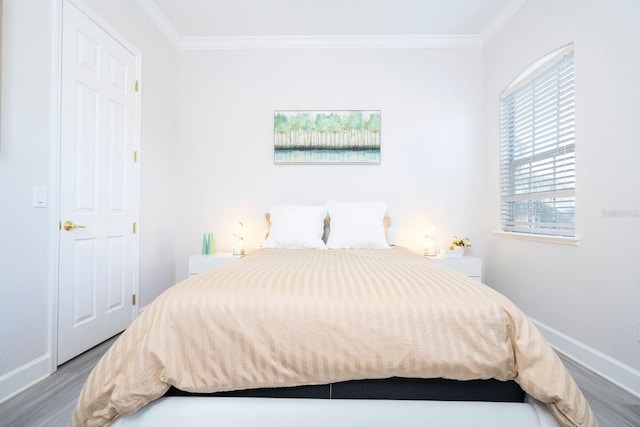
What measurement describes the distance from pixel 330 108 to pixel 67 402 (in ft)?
9.94

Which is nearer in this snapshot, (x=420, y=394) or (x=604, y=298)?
(x=420, y=394)

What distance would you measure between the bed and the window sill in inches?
52.5

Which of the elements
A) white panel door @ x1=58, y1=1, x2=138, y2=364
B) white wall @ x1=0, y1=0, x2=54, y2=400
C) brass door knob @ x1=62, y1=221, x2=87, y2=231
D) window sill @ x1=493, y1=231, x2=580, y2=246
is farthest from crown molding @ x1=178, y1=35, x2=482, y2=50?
brass door knob @ x1=62, y1=221, x2=87, y2=231

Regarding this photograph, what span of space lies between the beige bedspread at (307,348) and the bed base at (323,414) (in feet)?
0.18

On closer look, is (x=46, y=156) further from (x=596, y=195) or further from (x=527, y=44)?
(x=527, y=44)

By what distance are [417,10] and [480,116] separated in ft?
4.04

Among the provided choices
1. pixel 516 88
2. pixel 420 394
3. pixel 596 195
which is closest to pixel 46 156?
pixel 420 394

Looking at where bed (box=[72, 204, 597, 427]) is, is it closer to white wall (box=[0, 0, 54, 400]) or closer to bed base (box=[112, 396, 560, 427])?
bed base (box=[112, 396, 560, 427])

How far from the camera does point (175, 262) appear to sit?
3348mm

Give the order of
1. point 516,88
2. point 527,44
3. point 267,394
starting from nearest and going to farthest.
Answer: point 267,394
point 527,44
point 516,88

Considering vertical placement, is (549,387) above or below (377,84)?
below

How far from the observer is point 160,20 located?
296 cm

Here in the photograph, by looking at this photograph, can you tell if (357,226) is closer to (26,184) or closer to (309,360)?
(309,360)

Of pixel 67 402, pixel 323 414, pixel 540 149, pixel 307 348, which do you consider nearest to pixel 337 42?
pixel 540 149
